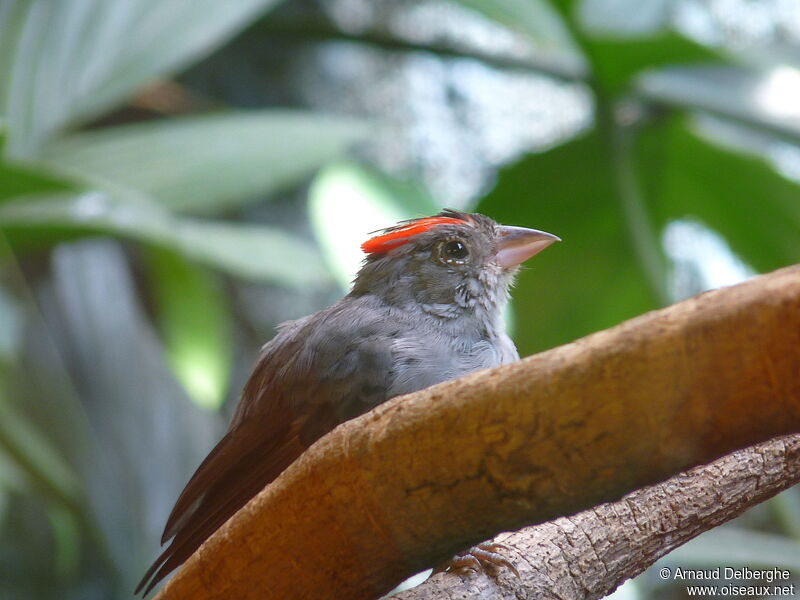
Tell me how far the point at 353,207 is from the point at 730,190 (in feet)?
6.39

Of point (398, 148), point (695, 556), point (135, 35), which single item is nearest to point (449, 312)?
point (695, 556)

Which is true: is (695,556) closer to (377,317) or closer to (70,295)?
(377,317)

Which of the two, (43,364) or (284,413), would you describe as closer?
(284,413)

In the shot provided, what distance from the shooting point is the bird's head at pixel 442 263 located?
259cm

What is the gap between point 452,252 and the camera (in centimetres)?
264

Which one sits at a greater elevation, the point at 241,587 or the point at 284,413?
the point at 284,413

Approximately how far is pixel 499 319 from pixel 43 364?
3.17m

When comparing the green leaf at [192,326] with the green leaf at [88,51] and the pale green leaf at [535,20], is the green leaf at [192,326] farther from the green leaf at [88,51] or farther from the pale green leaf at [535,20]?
the pale green leaf at [535,20]

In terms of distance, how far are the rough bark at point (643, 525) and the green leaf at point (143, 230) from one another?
6.28ft

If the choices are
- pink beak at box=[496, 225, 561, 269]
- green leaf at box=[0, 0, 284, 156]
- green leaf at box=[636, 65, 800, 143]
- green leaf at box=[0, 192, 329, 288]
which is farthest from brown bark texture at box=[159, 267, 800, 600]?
green leaf at box=[636, 65, 800, 143]

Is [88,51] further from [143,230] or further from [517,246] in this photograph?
[517,246]

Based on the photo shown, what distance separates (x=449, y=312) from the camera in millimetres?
2568

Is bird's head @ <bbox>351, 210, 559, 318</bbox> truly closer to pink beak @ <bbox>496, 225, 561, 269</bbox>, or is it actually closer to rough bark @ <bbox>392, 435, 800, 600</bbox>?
pink beak @ <bbox>496, 225, 561, 269</bbox>

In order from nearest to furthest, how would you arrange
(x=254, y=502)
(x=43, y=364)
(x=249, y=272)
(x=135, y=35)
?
(x=254, y=502) → (x=249, y=272) → (x=135, y=35) → (x=43, y=364)
